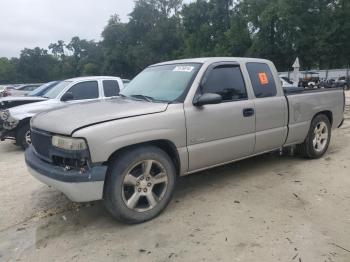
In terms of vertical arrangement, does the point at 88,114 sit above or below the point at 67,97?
Result: above

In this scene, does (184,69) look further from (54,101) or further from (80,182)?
(54,101)

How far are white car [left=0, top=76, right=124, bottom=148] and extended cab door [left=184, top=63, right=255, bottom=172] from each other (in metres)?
4.06

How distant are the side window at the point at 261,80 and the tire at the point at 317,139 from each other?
4.01 feet

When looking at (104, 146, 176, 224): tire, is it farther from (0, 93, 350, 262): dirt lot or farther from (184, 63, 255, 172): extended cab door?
(184, 63, 255, 172): extended cab door

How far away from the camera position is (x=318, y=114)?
6.29 meters

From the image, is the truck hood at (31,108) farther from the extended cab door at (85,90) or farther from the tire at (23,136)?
the extended cab door at (85,90)

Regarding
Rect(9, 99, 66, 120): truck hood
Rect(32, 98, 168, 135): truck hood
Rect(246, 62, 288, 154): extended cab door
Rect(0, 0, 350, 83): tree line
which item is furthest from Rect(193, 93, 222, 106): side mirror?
Rect(0, 0, 350, 83): tree line

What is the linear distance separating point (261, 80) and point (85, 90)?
5.02m

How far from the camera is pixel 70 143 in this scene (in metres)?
3.61

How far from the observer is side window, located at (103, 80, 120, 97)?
9.14 metres

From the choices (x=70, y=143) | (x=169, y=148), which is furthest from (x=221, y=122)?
(x=70, y=143)

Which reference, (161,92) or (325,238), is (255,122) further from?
(325,238)

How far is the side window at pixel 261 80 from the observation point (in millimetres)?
5234

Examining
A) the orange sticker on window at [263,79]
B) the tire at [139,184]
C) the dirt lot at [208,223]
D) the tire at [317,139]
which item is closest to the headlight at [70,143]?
the tire at [139,184]
